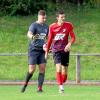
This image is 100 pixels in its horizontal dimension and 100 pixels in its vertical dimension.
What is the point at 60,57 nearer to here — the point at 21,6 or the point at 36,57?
the point at 36,57

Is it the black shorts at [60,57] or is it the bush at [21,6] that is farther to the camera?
the bush at [21,6]

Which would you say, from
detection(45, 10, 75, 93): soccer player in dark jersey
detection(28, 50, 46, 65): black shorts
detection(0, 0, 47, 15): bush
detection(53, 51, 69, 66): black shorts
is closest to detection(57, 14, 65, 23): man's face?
detection(45, 10, 75, 93): soccer player in dark jersey

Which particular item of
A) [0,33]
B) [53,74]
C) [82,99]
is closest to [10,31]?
[0,33]

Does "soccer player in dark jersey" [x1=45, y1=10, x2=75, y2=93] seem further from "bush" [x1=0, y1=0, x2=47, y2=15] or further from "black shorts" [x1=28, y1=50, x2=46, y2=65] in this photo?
"bush" [x1=0, y1=0, x2=47, y2=15]

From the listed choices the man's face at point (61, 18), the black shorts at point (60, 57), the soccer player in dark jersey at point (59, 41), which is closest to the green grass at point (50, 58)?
the black shorts at point (60, 57)

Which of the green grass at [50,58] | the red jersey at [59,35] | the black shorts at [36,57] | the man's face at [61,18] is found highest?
the man's face at [61,18]

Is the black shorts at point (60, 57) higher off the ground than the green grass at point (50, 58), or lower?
higher

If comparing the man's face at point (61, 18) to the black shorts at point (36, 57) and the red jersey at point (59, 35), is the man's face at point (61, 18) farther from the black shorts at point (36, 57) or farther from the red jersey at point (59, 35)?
the black shorts at point (36, 57)

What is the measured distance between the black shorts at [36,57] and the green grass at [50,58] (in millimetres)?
5996

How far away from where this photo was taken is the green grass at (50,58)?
904 inches

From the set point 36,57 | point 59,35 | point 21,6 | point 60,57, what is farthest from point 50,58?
point 59,35

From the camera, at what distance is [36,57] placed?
16.3 m

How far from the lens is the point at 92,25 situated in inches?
1131

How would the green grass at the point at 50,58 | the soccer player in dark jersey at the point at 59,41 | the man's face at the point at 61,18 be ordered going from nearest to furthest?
the man's face at the point at 61,18, the soccer player in dark jersey at the point at 59,41, the green grass at the point at 50,58
